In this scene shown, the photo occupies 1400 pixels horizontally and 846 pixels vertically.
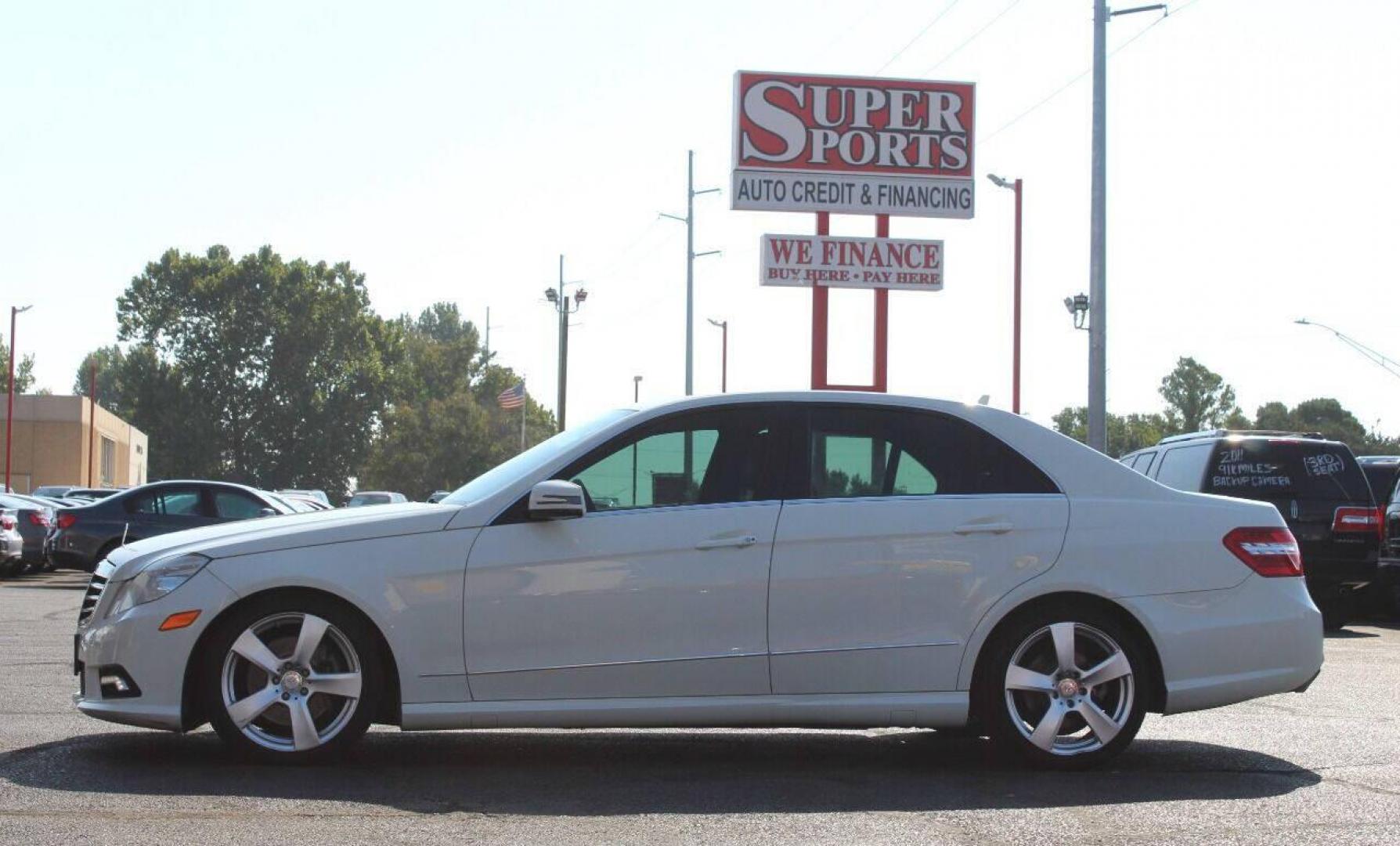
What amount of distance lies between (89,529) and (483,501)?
668 inches

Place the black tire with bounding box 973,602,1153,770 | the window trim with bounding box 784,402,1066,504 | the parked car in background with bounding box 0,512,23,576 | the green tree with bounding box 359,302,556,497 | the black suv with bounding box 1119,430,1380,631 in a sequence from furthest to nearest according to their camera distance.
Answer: the green tree with bounding box 359,302,556,497 → the parked car in background with bounding box 0,512,23,576 → the black suv with bounding box 1119,430,1380,631 → the window trim with bounding box 784,402,1066,504 → the black tire with bounding box 973,602,1153,770

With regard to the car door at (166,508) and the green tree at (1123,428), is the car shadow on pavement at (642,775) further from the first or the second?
the green tree at (1123,428)

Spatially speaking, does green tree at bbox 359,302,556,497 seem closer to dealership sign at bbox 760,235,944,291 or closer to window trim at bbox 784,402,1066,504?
dealership sign at bbox 760,235,944,291

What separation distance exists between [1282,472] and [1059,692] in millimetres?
10005

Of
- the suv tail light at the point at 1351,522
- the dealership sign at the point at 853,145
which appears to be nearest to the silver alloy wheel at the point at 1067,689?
the suv tail light at the point at 1351,522

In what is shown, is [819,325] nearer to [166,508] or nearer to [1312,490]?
[1312,490]

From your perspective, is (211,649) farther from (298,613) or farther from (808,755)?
(808,755)

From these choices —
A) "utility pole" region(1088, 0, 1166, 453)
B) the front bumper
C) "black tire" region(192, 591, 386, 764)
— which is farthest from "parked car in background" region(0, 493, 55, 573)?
"black tire" region(192, 591, 386, 764)

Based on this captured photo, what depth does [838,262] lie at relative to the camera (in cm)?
2230

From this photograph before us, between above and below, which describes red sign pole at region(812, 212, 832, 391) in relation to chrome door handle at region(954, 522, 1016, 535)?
above

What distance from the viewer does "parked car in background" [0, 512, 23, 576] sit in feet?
76.3

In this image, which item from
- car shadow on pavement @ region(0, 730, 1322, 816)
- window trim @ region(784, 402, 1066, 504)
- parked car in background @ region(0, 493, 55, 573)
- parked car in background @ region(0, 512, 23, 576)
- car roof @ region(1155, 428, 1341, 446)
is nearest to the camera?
car shadow on pavement @ region(0, 730, 1322, 816)

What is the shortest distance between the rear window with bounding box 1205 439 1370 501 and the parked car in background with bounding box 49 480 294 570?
1219 centimetres

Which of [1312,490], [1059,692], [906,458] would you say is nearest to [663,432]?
[906,458]
